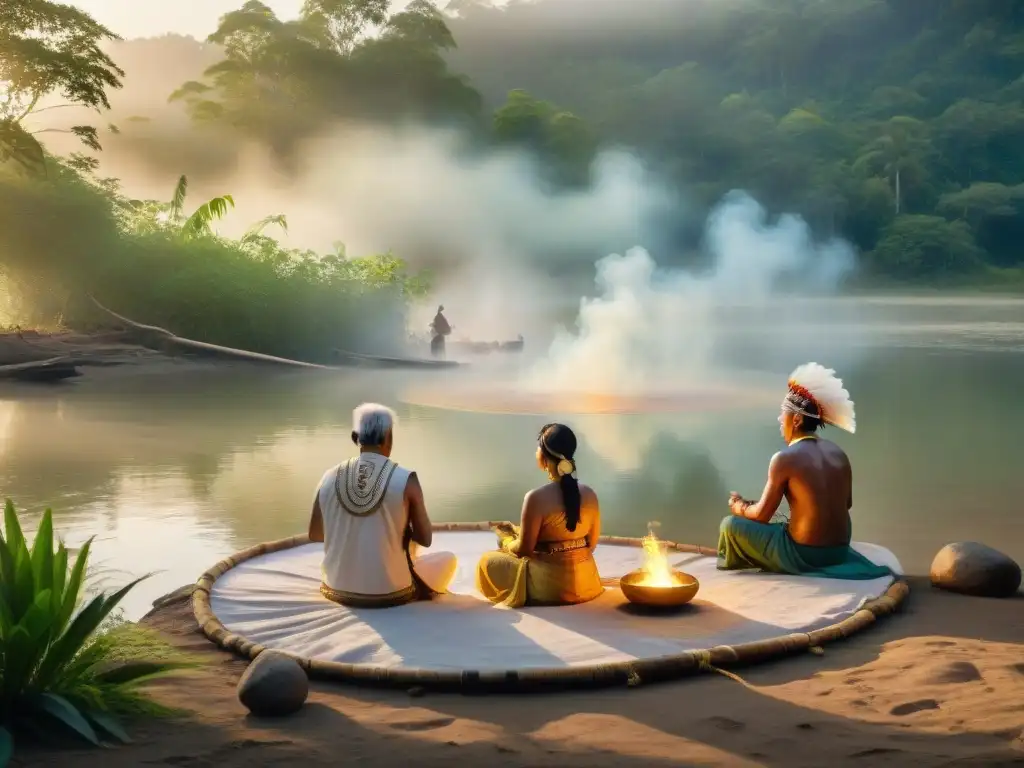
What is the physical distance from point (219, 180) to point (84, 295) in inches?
858

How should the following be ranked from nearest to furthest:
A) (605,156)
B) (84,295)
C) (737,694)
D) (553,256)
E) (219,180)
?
(737,694) → (84,295) → (219,180) → (553,256) → (605,156)

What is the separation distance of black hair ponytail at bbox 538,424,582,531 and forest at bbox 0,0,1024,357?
18755mm

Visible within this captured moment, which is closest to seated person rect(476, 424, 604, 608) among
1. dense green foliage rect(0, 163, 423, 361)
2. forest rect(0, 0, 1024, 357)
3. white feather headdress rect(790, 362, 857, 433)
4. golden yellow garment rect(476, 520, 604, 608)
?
golden yellow garment rect(476, 520, 604, 608)

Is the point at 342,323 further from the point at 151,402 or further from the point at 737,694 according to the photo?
the point at 737,694

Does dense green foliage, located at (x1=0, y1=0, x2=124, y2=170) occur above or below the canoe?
above

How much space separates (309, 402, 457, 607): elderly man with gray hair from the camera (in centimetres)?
454

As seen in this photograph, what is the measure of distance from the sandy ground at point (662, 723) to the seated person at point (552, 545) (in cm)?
87

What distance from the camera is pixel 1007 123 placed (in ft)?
188

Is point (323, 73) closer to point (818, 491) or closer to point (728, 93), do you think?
point (728, 93)

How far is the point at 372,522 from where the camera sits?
454 cm

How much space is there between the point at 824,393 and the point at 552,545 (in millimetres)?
1471

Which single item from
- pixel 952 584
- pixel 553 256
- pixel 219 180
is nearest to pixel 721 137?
pixel 553 256

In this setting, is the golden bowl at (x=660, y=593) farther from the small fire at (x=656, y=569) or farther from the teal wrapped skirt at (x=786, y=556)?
the teal wrapped skirt at (x=786, y=556)

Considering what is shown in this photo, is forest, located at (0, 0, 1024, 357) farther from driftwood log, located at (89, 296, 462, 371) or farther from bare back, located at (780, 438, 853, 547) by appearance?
bare back, located at (780, 438, 853, 547)
